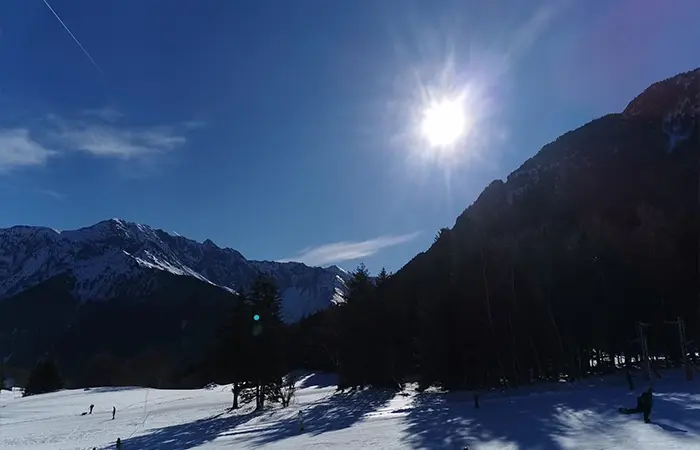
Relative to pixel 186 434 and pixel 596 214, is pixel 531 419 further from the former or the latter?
pixel 596 214

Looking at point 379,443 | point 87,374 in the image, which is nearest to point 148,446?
point 379,443

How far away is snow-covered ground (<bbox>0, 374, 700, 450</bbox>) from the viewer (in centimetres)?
1684

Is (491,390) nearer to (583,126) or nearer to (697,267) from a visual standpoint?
(697,267)

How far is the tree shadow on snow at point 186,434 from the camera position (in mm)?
26469

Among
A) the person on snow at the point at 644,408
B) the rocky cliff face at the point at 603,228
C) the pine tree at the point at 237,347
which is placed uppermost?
the rocky cliff face at the point at 603,228

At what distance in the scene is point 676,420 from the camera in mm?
17234

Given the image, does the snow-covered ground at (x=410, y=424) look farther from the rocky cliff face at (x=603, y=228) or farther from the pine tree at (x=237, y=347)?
the rocky cliff face at (x=603, y=228)

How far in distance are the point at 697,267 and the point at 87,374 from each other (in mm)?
126193

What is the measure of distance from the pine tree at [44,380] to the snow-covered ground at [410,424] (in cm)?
3760

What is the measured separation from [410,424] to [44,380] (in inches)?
3222

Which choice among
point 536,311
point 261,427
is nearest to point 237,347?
point 261,427

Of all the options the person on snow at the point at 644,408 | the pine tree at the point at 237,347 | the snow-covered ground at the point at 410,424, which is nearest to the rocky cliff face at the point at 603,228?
the snow-covered ground at the point at 410,424

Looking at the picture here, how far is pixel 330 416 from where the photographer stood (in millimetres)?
32969

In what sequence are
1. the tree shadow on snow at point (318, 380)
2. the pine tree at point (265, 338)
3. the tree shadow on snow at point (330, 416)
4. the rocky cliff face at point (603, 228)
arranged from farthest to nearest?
the tree shadow on snow at point (318, 380), the pine tree at point (265, 338), the rocky cliff face at point (603, 228), the tree shadow on snow at point (330, 416)
